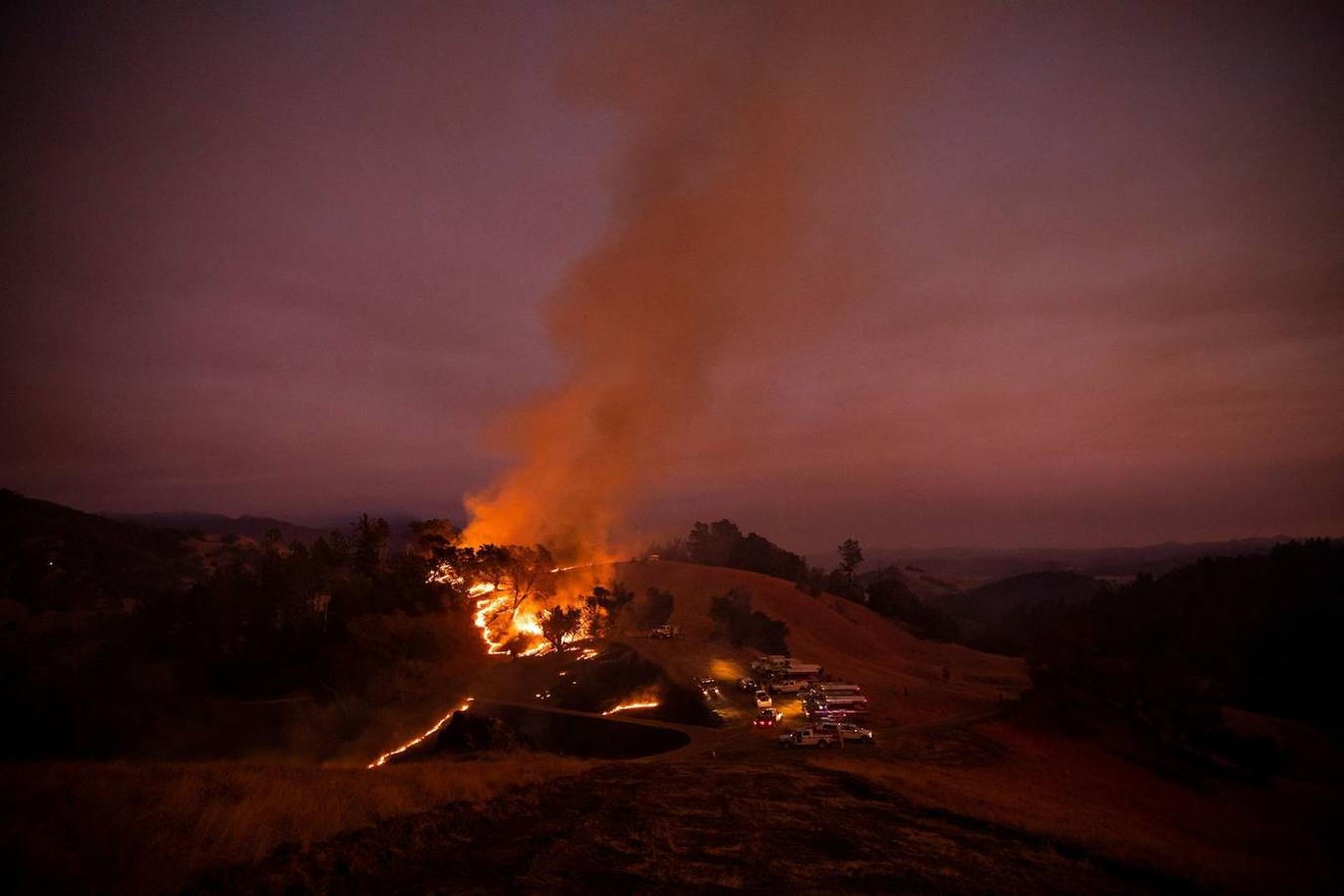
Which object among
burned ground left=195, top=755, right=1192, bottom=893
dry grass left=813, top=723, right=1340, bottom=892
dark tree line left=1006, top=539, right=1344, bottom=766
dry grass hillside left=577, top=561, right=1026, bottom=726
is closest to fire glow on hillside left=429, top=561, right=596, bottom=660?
dry grass hillside left=577, top=561, right=1026, bottom=726

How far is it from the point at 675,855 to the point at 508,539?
7379 centimetres

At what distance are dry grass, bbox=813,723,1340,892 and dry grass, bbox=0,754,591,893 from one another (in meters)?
20.0

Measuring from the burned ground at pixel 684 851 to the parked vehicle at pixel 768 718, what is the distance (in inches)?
863

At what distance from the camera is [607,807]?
2145 centimetres

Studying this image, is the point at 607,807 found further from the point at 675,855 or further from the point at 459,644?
the point at 459,644

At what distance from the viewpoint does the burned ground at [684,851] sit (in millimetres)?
14625

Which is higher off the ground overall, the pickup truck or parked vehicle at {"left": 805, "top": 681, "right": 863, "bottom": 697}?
the pickup truck

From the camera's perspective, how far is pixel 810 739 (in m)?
36.5

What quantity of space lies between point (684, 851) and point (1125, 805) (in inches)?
1045

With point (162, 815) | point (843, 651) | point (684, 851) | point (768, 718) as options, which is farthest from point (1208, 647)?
point (162, 815)

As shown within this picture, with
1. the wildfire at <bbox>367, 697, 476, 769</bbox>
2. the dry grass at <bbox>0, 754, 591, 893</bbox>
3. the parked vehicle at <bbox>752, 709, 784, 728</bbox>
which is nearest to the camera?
the dry grass at <bbox>0, 754, 591, 893</bbox>

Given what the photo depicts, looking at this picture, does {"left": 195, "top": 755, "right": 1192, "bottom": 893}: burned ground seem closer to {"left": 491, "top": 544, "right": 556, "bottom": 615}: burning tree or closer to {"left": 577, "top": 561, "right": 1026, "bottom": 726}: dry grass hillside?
{"left": 577, "top": 561, "right": 1026, "bottom": 726}: dry grass hillside

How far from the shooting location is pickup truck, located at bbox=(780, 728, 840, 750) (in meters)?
36.4

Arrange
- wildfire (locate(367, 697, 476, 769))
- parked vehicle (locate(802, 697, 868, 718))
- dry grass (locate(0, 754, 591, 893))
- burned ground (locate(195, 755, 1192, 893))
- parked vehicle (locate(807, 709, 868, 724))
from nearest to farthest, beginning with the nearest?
dry grass (locate(0, 754, 591, 893)) < burned ground (locate(195, 755, 1192, 893)) < wildfire (locate(367, 697, 476, 769)) < parked vehicle (locate(807, 709, 868, 724)) < parked vehicle (locate(802, 697, 868, 718))
